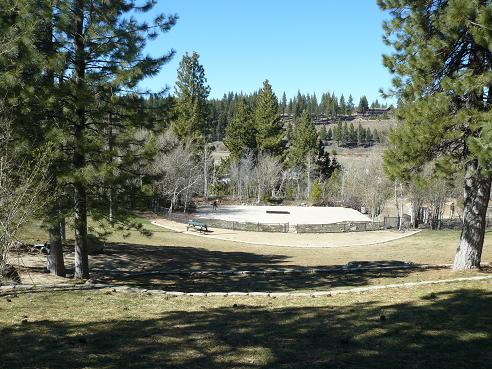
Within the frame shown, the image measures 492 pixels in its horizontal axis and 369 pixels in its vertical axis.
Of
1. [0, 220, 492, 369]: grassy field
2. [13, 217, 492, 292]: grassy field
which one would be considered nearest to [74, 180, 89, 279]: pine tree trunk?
[13, 217, 492, 292]: grassy field

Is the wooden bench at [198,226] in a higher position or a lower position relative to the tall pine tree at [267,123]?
lower


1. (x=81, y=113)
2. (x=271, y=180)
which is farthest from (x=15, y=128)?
(x=271, y=180)

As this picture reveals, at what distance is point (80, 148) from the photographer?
470 inches

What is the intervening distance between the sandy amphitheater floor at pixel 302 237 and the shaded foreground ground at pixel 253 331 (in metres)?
19.5

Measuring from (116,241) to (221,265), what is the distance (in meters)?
7.12

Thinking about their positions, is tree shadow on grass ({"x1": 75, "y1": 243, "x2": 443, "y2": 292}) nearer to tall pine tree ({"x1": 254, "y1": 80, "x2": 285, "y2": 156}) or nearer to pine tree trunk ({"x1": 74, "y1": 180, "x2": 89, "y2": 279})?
pine tree trunk ({"x1": 74, "y1": 180, "x2": 89, "y2": 279})

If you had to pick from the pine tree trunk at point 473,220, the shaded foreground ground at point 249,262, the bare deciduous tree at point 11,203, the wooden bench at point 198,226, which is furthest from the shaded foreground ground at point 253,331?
the wooden bench at point 198,226

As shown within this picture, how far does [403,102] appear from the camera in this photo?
13.3 meters

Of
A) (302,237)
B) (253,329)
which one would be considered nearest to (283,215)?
(302,237)

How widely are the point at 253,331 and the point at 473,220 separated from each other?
312 inches

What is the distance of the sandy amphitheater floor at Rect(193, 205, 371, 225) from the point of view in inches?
1663

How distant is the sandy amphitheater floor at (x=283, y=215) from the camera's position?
139 feet

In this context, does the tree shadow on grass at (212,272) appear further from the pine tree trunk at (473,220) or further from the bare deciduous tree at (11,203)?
the bare deciduous tree at (11,203)

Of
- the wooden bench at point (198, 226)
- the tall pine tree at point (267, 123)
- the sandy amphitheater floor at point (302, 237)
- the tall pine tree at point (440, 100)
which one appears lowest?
the sandy amphitheater floor at point (302, 237)
